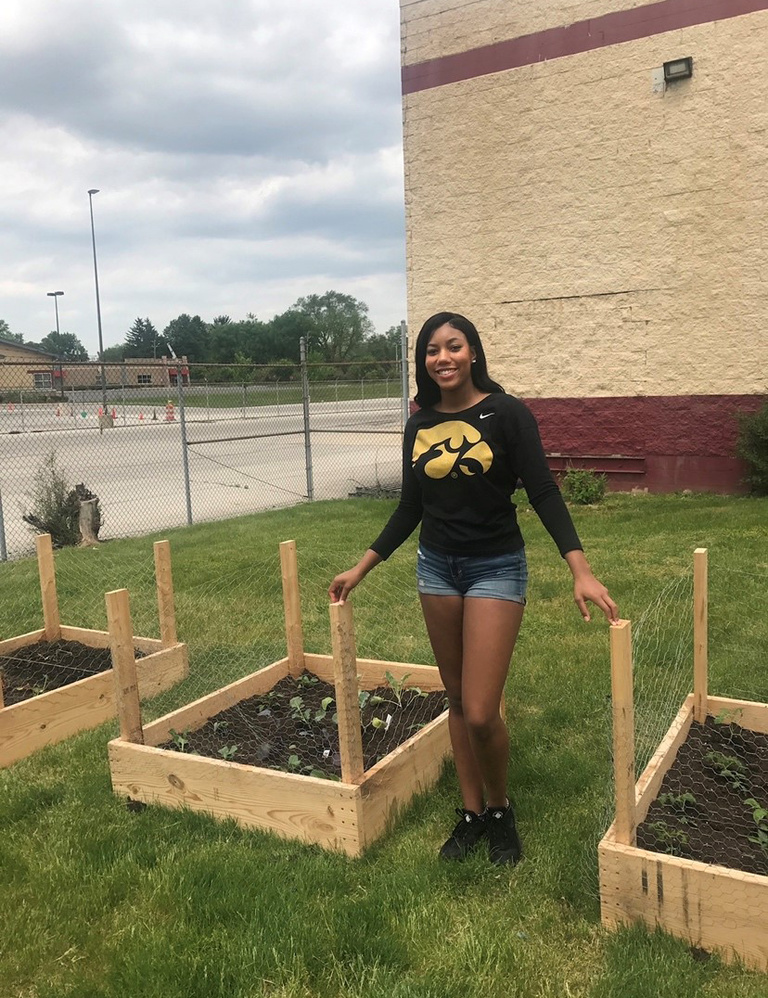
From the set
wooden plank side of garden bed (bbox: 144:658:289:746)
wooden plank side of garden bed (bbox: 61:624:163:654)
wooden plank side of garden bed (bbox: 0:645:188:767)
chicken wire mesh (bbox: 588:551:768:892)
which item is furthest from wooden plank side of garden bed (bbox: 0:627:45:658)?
chicken wire mesh (bbox: 588:551:768:892)

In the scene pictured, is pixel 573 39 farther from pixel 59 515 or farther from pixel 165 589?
pixel 165 589

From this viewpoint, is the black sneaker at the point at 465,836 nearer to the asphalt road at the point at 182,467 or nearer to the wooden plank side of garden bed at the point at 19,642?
the wooden plank side of garden bed at the point at 19,642

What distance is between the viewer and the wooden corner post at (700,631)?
360cm

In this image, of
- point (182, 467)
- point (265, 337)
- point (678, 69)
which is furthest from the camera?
point (265, 337)

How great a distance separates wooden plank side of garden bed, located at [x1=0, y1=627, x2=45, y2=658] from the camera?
5.38m

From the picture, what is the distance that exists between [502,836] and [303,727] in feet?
4.55

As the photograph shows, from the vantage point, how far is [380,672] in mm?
4668

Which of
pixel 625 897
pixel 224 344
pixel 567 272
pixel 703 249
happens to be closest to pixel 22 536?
pixel 567 272

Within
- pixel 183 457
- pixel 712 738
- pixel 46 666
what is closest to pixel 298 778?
pixel 712 738

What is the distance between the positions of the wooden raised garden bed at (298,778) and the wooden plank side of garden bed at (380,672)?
0.62 meters

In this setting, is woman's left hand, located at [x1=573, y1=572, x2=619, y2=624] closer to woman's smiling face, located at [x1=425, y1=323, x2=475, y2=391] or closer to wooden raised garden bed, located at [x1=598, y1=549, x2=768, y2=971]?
wooden raised garden bed, located at [x1=598, y1=549, x2=768, y2=971]

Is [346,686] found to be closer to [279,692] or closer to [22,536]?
[279,692]

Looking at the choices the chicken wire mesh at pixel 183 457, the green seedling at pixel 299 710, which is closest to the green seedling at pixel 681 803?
the green seedling at pixel 299 710

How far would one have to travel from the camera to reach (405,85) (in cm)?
1238
